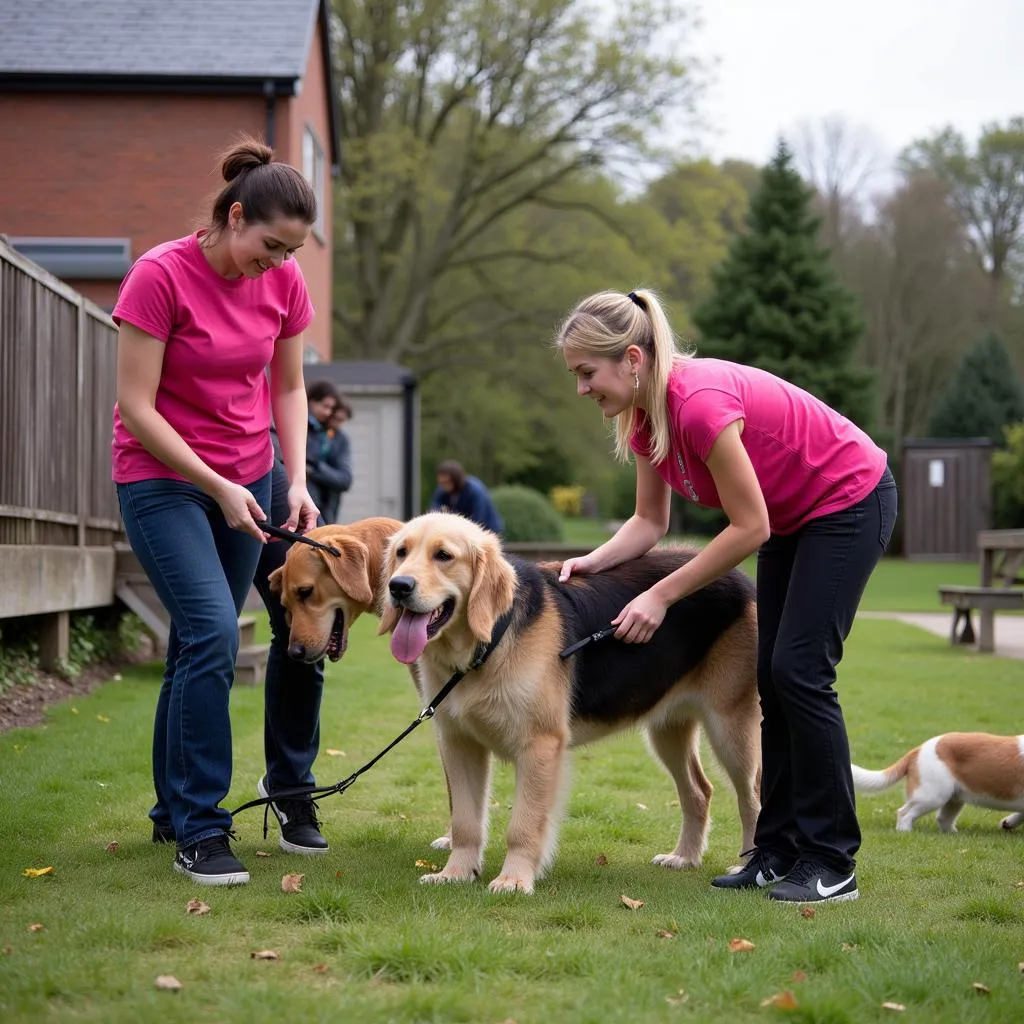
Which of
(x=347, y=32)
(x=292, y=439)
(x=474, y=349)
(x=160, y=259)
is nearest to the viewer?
(x=160, y=259)

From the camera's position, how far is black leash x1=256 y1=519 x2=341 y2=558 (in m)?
4.75

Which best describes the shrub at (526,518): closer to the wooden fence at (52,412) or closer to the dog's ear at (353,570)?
the wooden fence at (52,412)

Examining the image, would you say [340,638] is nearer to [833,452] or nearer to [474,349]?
[833,452]

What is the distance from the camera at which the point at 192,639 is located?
14.8 feet

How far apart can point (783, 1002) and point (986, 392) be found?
4143 cm

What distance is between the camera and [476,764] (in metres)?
4.95

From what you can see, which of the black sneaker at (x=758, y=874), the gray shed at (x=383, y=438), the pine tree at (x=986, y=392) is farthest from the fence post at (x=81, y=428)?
the pine tree at (x=986, y=392)

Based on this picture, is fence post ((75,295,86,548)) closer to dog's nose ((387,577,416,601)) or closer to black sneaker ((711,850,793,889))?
dog's nose ((387,577,416,601))

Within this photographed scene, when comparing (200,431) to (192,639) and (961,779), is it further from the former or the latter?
(961,779)

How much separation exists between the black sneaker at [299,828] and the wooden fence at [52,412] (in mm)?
3586

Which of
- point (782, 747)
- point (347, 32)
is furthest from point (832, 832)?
point (347, 32)

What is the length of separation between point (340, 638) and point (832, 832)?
2049mm

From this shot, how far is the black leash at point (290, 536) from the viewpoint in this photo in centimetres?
475

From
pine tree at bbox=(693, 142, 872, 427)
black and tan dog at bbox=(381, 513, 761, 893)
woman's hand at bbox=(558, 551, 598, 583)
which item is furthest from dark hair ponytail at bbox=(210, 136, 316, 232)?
pine tree at bbox=(693, 142, 872, 427)
